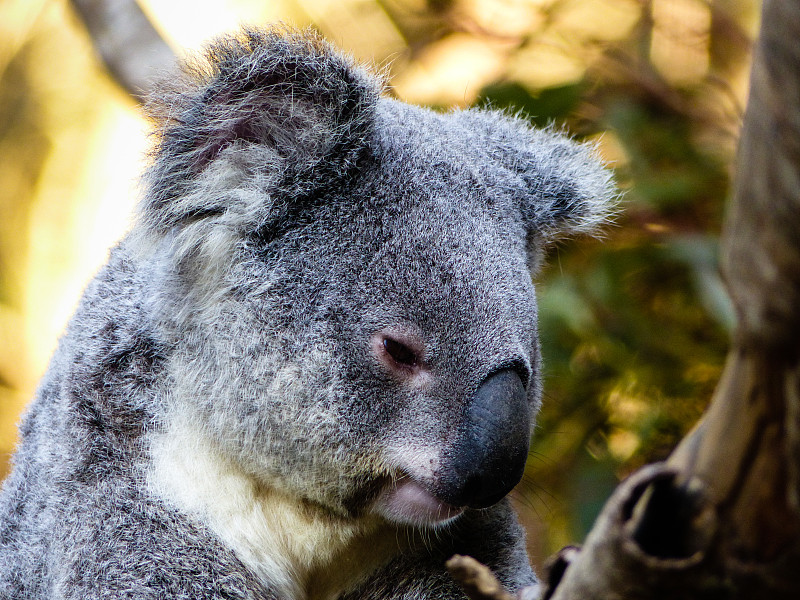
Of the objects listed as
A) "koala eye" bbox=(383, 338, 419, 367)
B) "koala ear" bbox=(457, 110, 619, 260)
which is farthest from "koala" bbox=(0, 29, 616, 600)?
"koala ear" bbox=(457, 110, 619, 260)

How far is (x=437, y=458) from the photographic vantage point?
1.48 metres

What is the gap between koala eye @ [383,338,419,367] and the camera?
5.00ft

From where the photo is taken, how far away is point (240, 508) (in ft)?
5.65

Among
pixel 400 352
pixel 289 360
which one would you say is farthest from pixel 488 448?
pixel 289 360

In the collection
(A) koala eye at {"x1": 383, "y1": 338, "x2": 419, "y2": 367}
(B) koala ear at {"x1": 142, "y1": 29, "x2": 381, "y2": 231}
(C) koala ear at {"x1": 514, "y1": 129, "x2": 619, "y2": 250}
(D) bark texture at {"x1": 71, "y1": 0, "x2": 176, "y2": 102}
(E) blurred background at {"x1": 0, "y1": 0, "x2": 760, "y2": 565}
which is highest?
(B) koala ear at {"x1": 142, "y1": 29, "x2": 381, "y2": 231}

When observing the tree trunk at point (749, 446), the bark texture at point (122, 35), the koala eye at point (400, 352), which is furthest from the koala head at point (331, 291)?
the bark texture at point (122, 35)

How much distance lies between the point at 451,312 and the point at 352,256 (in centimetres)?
23

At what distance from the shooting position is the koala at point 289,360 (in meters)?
1.53

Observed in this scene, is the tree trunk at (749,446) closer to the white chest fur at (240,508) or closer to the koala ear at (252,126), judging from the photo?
the white chest fur at (240,508)

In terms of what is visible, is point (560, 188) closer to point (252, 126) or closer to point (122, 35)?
point (252, 126)

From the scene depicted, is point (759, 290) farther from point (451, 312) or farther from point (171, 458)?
point (171, 458)

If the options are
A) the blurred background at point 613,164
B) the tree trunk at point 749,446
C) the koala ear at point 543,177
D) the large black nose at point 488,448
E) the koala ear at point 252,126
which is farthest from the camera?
the blurred background at point 613,164

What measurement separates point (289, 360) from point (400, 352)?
218 millimetres

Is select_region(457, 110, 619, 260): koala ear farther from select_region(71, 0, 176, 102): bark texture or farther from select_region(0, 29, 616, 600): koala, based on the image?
select_region(71, 0, 176, 102): bark texture
